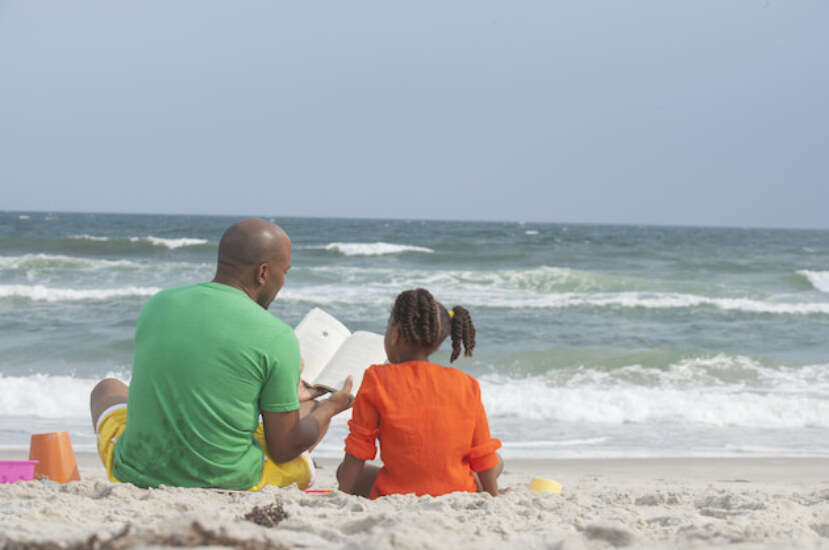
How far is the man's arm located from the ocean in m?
2.26

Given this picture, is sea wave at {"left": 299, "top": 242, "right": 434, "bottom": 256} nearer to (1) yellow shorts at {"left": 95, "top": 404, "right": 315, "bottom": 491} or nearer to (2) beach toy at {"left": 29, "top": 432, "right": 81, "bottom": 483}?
(2) beach toy at {"left": 29, "top": 432, "right": 81, "bottom": 483}

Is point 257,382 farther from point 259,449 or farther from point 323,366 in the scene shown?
point 323,366

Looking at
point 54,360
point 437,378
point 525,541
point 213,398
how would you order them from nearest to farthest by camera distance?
1. point 525,541
2. point 213,398
3. point 437,378
4. point 54,360

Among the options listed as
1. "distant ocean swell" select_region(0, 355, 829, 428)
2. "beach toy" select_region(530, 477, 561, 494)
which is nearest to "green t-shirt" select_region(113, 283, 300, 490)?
"beach toy" select_region(530, 477, 561, 494)

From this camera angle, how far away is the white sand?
1.83 meters

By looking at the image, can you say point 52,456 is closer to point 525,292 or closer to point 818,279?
point 525,292

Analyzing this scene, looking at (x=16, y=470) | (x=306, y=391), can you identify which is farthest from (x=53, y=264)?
(x=306, y=391)

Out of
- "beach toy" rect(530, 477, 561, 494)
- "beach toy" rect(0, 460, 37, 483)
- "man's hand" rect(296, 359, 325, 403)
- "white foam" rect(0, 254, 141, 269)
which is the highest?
"man's hand" rect(296, 359, 325, 403)

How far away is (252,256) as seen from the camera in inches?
103

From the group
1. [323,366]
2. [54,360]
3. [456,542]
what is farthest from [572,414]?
[54,360]

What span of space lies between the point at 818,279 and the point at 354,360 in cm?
1595

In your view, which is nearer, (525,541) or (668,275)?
(525,541)

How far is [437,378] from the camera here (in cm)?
271

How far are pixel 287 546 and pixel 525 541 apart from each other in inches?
25.0
